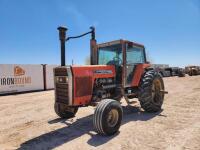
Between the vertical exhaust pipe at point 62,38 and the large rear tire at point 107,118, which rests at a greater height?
the vertical exhaust pipe at point 62,38

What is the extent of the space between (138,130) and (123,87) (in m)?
1.66

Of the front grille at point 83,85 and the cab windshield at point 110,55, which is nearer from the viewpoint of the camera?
the front grille at point 83,85

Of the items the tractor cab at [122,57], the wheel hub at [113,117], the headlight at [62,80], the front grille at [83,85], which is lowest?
the wheel hub at [113,117]

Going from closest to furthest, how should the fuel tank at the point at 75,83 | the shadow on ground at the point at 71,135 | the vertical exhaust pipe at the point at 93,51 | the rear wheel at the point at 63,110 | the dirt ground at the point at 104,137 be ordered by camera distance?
the dirt ground at the point at 104,137
the shadow on ground at the point at 71,135
the fuel tank at the point at 75,83
the rear wheel at the point at 63,110
the vertical exhaust pipe at the point at 93,51

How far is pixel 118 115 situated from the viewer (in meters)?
5.15

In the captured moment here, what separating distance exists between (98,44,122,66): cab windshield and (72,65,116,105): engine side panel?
3.07 feet

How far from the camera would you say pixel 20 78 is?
1498 cm

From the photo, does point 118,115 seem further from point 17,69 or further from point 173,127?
point 17,69

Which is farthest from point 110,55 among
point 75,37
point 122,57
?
point 75,37

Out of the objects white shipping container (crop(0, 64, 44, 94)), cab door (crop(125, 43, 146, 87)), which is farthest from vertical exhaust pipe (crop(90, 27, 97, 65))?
white shipping container (crop(0, 64, 44, 94))

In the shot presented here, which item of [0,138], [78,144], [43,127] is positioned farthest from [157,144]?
[0,138]

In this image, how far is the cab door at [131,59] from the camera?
6.66 metres

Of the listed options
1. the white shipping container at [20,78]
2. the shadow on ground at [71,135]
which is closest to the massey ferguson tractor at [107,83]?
the shadow on ground at [71,135]

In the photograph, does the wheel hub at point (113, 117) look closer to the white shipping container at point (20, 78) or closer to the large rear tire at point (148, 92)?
the large rear tire at point (148, 92)
